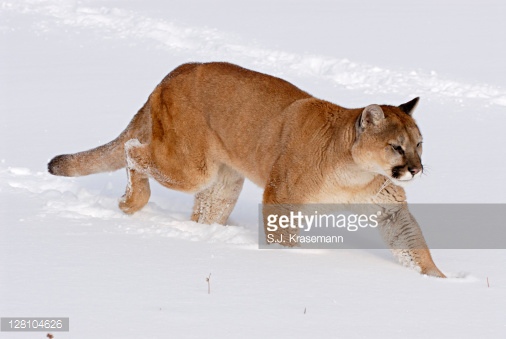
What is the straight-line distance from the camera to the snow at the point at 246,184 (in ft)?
15.8

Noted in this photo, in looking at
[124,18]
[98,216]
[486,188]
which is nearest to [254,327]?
[98,216]

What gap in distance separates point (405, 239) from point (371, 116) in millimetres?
918

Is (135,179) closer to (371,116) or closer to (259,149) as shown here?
(259,149)

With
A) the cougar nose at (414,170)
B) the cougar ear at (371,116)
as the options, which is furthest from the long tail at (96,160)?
the cougar nose at (414,170)

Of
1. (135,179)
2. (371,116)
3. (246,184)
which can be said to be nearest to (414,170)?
(371,116)

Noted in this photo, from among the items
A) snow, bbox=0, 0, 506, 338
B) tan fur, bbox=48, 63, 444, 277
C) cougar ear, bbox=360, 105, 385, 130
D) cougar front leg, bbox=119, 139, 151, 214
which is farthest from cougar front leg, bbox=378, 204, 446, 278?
cougar front leg, bbox=119, 139, 151, 214

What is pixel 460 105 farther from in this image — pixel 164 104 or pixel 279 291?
pixel 279 291

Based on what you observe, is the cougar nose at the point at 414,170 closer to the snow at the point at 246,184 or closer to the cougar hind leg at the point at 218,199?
the snow at the point at 246,184

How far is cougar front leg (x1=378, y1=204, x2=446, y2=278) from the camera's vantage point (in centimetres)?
606

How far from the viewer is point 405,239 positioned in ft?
20.8

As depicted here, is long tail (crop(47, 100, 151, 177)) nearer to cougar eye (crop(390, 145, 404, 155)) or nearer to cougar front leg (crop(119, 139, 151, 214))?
cougar front leg (crop(119, 139, 151, 214))

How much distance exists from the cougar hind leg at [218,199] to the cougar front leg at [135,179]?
0.50m

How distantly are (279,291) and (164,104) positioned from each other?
9.18 feet

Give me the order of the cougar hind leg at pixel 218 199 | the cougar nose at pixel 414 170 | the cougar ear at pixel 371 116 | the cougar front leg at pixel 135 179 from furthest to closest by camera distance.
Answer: the cougar hind leg at pixel 218 199 → the cougar front leg at pixel 135 179 → the cougar ear at pixel 371 116 → the cougar nose at pixel 414 170
